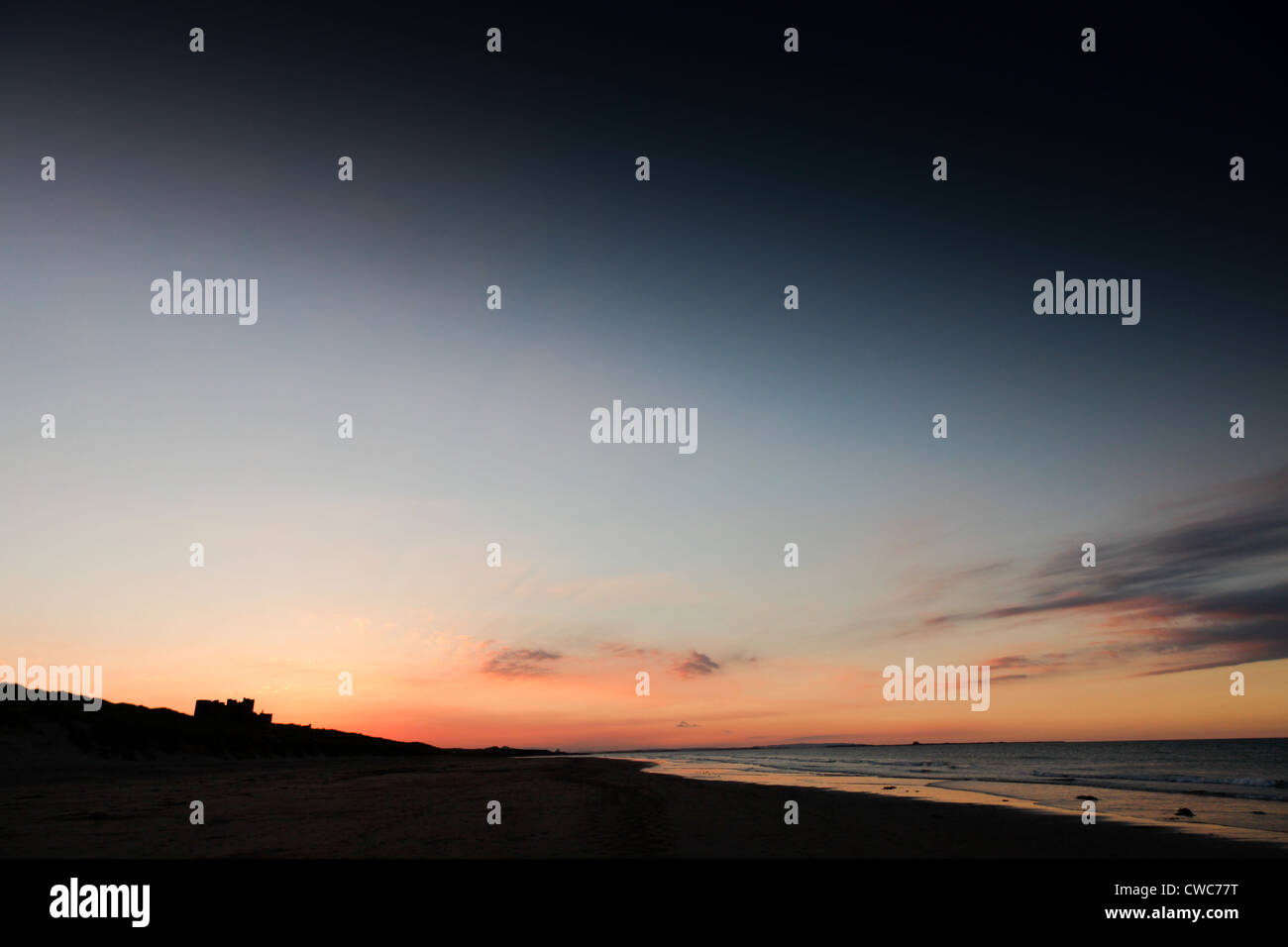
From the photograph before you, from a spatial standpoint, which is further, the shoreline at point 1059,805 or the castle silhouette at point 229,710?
the castle silhouette at point 229,710

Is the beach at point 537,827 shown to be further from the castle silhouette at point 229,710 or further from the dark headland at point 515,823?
the castle silhouette at point 229,710

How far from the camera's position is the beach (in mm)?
15719

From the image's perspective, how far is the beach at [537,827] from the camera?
15719 mm

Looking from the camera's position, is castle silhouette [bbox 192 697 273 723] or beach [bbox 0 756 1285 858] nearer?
beach [bbox 0 756 1285 858]

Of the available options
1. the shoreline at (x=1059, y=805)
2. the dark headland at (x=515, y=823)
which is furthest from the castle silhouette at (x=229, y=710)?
the shoreline at (x=1059, y=805)

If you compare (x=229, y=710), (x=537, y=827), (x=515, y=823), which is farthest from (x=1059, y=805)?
(x=229, y=710)

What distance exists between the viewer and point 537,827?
757 inches

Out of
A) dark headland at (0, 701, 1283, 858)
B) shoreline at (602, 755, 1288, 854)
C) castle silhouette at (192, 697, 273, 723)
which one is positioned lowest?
castle silhouette at (192, 697, 273, 723)

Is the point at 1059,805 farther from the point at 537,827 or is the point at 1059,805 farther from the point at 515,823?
the point at 515,823

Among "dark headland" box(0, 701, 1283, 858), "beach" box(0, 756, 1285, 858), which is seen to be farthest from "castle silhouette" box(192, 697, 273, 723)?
"beach" box(0, 756, 1285, 858)

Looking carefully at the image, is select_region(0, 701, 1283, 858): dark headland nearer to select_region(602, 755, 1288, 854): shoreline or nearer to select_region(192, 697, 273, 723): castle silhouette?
select_region(602, 755, 1288, 854): shoreline
